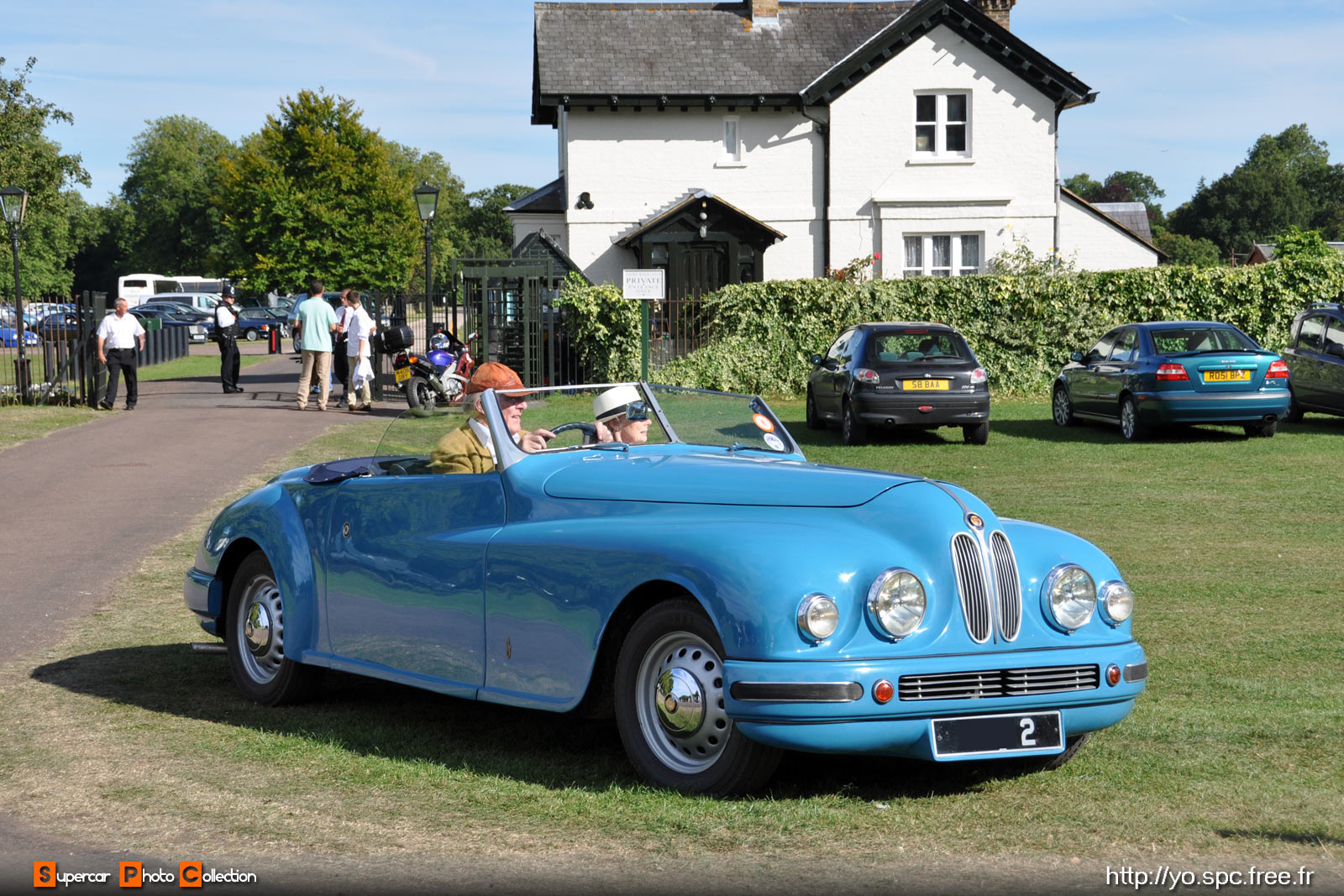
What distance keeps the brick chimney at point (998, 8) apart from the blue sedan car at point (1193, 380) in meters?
21.6

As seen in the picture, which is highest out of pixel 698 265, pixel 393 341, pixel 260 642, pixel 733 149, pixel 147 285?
pixel 147 285

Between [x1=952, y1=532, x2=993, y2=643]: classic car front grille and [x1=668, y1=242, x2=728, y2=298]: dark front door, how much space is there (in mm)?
A: 31019

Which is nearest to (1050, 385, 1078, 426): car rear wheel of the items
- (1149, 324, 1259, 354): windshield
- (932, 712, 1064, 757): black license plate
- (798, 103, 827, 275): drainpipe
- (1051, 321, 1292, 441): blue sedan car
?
(1051, 321, 1292, 441): blue sedan car

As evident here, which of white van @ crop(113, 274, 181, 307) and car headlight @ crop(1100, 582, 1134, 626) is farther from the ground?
white van @ crop(113, 274, 181, 307)

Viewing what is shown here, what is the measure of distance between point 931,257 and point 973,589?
32.7m

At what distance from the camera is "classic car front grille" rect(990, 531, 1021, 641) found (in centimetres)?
489

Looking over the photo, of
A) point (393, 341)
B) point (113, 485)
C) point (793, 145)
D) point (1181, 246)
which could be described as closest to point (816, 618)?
point (113, 485)

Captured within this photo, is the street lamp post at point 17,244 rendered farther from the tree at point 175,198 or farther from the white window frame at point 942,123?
the tree at point 175,198

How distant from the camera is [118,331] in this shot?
2322 centimetres

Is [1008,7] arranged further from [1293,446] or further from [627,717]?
[627,717]

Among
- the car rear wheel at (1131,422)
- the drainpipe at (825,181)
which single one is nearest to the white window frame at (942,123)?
the drainpipe at (825,181)

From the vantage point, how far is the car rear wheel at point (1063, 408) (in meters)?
21.4

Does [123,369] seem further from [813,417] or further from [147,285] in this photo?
[147,285]

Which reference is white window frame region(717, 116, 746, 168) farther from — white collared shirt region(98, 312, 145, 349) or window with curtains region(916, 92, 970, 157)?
white collared shirt region(98, 312, 145, 349)
